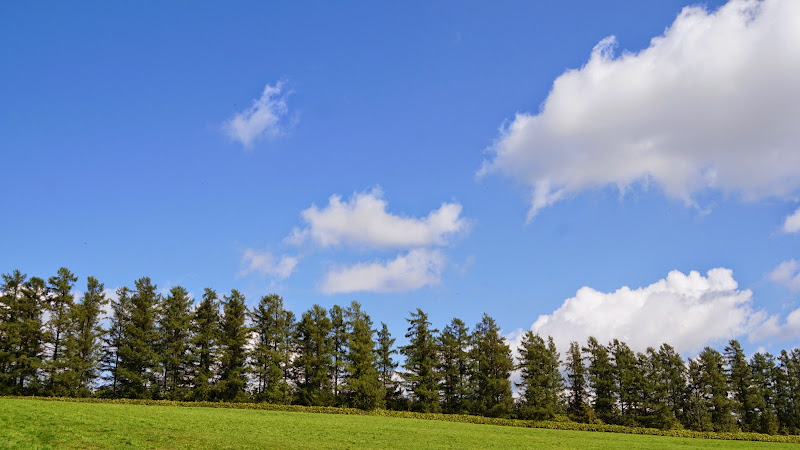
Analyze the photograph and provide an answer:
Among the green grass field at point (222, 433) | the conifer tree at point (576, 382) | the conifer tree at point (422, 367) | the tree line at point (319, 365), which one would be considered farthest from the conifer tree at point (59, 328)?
the conifer tree at point (576, 382)

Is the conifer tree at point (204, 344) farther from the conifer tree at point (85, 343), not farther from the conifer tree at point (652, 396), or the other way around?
the conifer tree at point (652, 396)

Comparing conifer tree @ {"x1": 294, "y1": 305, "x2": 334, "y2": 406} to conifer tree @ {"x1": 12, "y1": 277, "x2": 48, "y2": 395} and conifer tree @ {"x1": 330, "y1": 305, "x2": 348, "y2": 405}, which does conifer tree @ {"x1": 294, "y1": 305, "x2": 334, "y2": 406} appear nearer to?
conifer tree @ {"x1": 330, "y1": 305, "x2": 348, "y2": 405}

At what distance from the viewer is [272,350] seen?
74.4m

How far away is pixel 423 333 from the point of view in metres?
80.6

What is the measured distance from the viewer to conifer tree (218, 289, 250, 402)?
70.2 m

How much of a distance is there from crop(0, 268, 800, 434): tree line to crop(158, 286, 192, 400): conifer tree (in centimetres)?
17

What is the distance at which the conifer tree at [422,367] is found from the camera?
76.1 m

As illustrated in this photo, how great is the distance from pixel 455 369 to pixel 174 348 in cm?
4094

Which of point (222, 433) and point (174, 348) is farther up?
point (174, 348)

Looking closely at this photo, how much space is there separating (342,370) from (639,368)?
1873 inches

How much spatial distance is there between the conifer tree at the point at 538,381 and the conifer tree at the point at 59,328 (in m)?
61.9

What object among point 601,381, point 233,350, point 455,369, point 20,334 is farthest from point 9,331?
point 601,381

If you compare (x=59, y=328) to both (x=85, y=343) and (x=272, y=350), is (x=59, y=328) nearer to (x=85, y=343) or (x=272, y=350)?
(x=85, y=343)

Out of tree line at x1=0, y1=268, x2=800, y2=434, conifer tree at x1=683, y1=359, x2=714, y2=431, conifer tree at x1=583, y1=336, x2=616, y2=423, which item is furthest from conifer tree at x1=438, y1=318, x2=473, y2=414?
conifer tree at x1=683, y1=359, x2=714, y2=431
